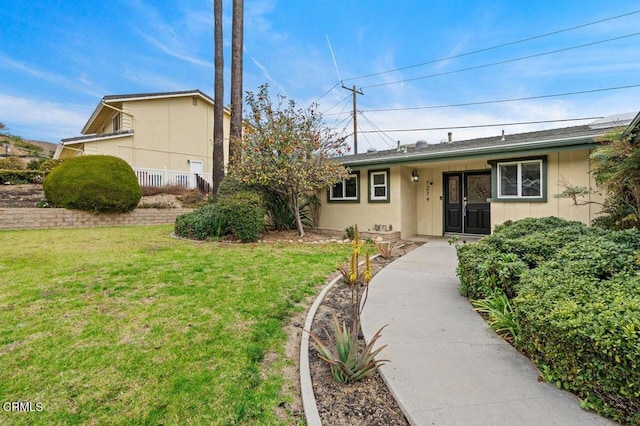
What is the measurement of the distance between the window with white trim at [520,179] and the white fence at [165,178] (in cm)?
1390

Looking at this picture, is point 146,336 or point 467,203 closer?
Result: point 146,336

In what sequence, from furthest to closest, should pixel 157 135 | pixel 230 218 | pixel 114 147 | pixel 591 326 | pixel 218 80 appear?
pixel 157 135
pixel 114 147
pixel 218 80
pixel 230 218
pixel 591 326

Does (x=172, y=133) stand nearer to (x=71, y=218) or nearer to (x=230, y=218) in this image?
(x=71, y=218)

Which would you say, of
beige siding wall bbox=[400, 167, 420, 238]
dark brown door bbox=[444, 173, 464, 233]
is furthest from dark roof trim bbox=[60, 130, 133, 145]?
dark brown door bbox=[444, 173, 464, 233]

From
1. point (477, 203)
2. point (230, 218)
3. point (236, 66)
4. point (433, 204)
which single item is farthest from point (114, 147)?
point (477, 203)

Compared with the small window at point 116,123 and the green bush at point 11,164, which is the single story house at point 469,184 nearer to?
the small window at point 116,123

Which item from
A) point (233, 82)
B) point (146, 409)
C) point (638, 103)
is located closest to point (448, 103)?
point (638, 103)

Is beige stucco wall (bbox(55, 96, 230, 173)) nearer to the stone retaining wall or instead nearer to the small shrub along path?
the stone retaining wall

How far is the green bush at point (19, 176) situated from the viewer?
13.1m

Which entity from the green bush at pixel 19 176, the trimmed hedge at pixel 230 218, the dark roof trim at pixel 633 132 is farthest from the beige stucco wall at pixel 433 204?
the green bush at pixel 19 176

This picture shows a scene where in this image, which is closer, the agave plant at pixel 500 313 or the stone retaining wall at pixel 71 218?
the agave plant at pixel 500 313

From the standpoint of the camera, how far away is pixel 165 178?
15.1 m

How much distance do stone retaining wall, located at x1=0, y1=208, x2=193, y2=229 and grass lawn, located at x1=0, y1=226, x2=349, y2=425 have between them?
198 inches

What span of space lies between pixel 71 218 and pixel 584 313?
13277mm
